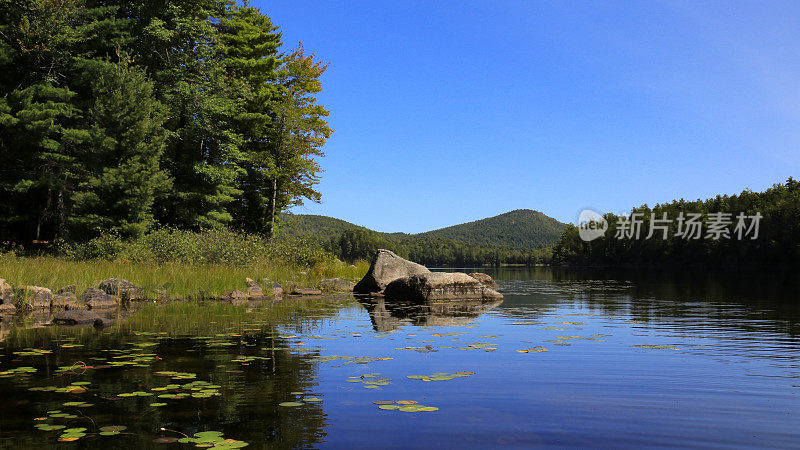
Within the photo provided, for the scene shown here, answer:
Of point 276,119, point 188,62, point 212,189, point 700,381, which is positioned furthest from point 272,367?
point 276,119

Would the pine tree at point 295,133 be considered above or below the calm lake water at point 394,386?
above

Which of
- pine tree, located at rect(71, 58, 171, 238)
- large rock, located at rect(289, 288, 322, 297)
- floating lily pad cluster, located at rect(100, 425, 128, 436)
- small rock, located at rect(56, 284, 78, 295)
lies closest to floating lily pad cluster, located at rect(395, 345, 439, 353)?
floating lily pad cluster, located at rect(100, 425, 128, 436)

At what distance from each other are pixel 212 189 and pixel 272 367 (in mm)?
26285

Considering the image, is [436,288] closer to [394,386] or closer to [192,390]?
[394,386]

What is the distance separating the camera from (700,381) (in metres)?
6.09

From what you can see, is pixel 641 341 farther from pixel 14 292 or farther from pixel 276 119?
pixel 276 119

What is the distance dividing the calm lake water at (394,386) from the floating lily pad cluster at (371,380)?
4 cm

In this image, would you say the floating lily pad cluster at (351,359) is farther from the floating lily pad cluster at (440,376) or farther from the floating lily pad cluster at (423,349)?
the floating lily pad cluster at (440,376)

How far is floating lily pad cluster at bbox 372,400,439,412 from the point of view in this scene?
4.58 metres

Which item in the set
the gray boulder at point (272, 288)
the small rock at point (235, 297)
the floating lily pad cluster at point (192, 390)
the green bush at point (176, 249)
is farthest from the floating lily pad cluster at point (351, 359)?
the green bush at point (176, 249)

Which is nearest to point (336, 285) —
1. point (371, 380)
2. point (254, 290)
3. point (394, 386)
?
point (254, 290)

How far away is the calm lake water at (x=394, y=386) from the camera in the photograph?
404 centimetres
